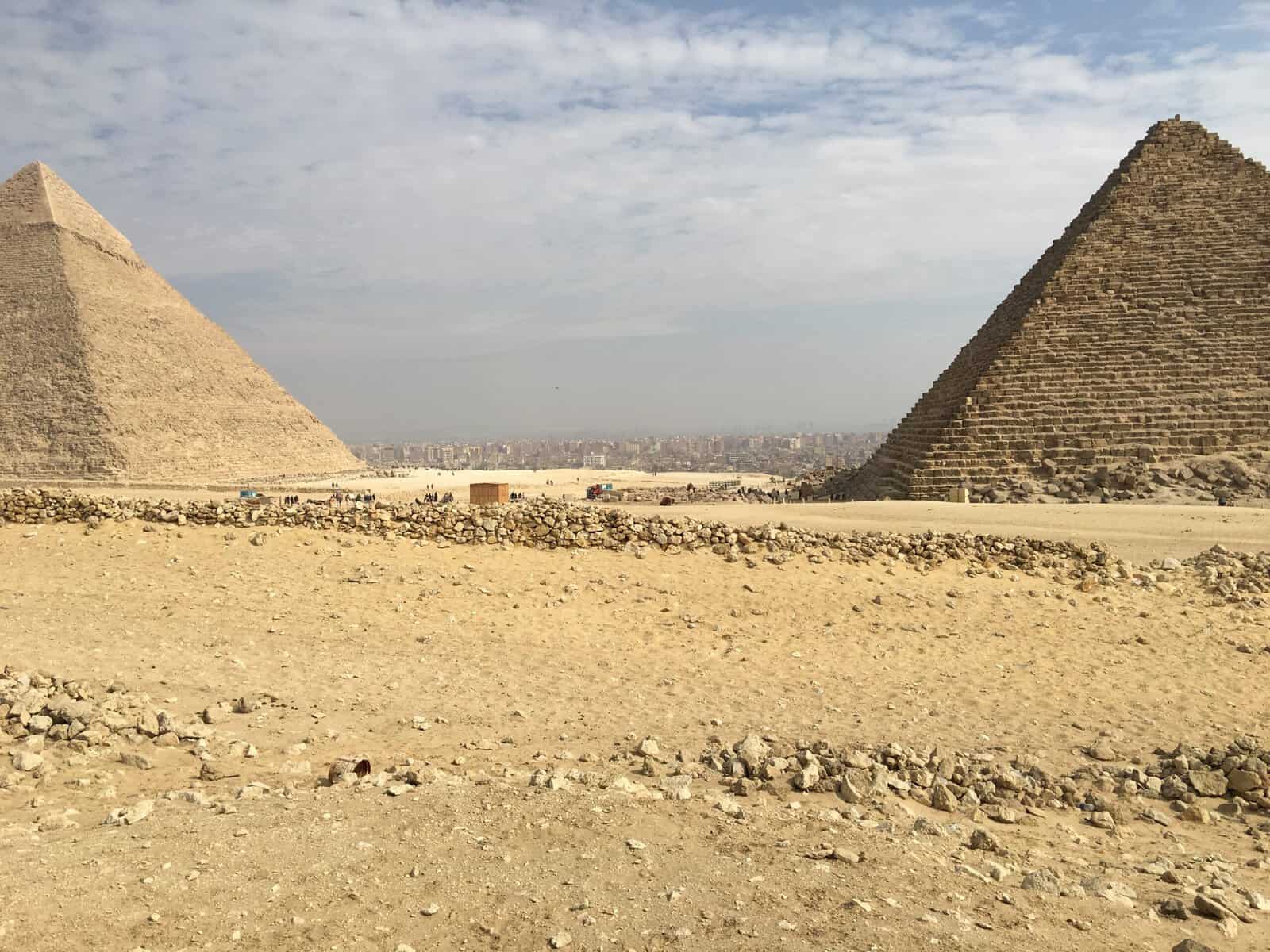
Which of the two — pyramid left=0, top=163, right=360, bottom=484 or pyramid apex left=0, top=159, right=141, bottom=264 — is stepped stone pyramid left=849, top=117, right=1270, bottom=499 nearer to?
pyramid left=0, top=163, right=360, bottom=484

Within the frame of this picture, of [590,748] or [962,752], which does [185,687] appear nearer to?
[590,748]

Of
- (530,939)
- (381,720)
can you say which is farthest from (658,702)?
(530,939)

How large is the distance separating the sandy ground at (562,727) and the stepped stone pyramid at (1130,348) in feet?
43.7

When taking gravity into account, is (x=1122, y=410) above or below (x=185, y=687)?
above

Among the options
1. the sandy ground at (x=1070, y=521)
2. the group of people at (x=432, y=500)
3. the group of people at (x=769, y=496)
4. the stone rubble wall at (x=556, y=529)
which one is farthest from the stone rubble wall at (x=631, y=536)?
the group of people at (x=769, y=496)

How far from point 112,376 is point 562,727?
5659 cm

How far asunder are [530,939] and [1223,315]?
87.7 feet

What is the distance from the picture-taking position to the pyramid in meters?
47.1

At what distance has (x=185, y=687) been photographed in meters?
5.46

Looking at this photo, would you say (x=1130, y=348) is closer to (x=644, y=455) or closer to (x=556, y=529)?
(x=556, y=529)

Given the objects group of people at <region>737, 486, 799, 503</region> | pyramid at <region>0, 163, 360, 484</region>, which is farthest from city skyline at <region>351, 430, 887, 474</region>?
group of people at <region>737, 486, 799, 503</region>

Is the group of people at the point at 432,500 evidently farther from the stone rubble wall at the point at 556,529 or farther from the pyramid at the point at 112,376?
the pyramid at the point at 112,376

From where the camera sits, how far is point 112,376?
5072cm

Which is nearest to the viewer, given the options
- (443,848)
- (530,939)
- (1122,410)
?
(530,939)
